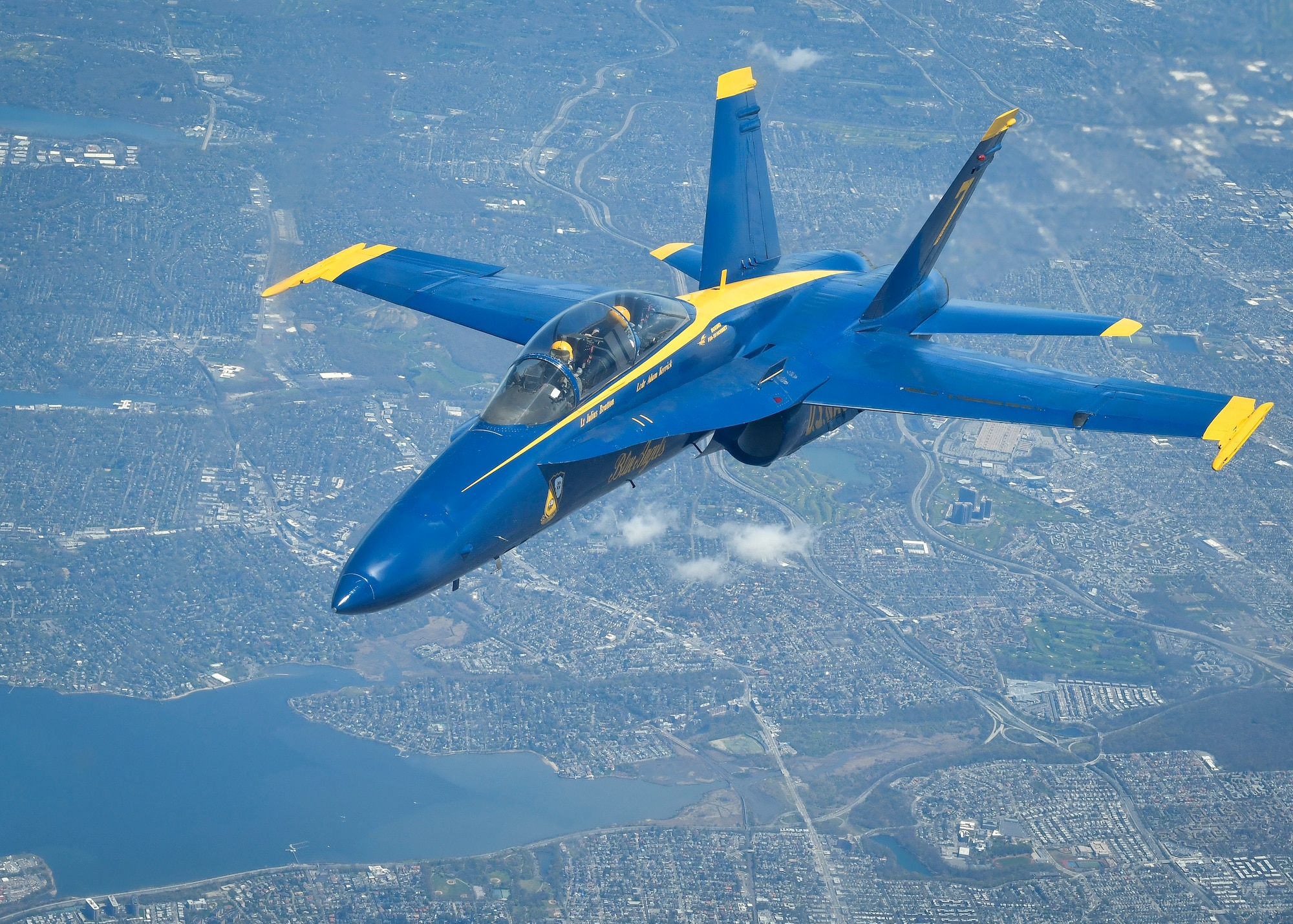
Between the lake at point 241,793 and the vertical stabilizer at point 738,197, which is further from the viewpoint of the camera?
the lake at point 241,793

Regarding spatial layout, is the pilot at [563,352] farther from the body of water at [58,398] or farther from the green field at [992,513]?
the body of water at [58,398]

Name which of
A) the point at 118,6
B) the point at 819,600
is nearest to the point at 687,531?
the point at 819,600

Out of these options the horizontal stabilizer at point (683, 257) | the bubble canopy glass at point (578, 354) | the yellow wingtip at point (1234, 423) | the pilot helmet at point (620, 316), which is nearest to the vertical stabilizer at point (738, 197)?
the horizontal stabilizer at point (683, 257)

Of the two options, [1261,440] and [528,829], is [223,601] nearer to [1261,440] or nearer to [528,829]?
[528,829]

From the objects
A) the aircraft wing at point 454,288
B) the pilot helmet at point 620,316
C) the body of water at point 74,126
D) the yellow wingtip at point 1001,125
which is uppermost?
the yellow wingtip at point 1001,125

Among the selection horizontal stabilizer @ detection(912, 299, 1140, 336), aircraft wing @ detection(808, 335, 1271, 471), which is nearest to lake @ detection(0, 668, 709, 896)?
horizontal stabilizer @ detection(912, 299, 1140, 336)

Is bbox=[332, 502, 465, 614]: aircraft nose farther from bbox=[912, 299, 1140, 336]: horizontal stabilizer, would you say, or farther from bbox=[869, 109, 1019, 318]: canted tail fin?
bbox=[912, 299, 1140, 336]: horizontal stabilizer

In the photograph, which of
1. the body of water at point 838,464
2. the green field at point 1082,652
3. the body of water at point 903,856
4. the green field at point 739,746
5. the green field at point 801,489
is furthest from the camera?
the body of water at point 838,464

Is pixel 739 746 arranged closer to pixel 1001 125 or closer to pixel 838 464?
pixel 838 464
